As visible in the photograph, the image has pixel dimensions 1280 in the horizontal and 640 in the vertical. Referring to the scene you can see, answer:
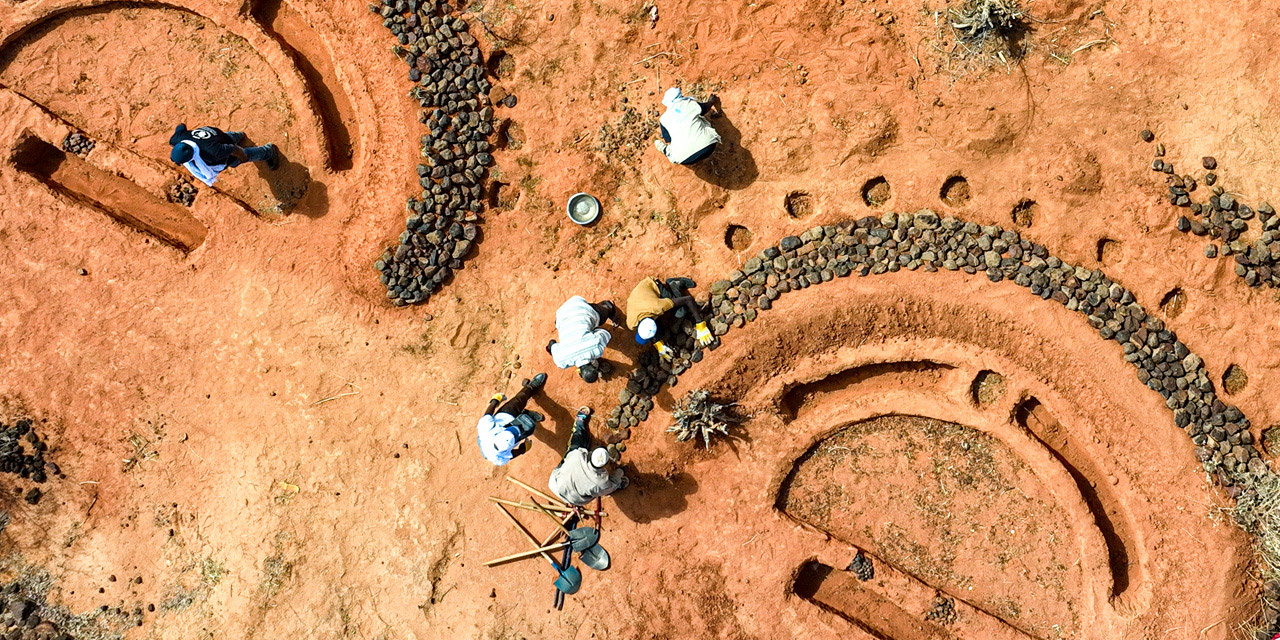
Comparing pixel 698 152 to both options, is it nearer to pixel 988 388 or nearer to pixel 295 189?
pixel 988 388

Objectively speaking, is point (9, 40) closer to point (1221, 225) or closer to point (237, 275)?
point (237, 275)

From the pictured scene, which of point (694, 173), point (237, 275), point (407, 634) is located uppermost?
point (694, 173)

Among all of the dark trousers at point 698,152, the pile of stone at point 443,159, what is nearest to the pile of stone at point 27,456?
the pile of stone at point 443,159

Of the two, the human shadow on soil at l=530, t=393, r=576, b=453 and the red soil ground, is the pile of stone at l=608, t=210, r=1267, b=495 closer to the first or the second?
the red soil ground

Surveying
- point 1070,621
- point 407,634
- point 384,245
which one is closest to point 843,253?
point 1070,621

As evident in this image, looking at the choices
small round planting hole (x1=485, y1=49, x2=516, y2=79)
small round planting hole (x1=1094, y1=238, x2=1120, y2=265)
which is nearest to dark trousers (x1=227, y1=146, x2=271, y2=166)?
small round planting hole (x1=485, y1=49, x2=516, y2=79)

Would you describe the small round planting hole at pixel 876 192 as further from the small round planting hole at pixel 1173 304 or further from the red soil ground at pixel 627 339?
the small round planting hole at pixel 1173 304
